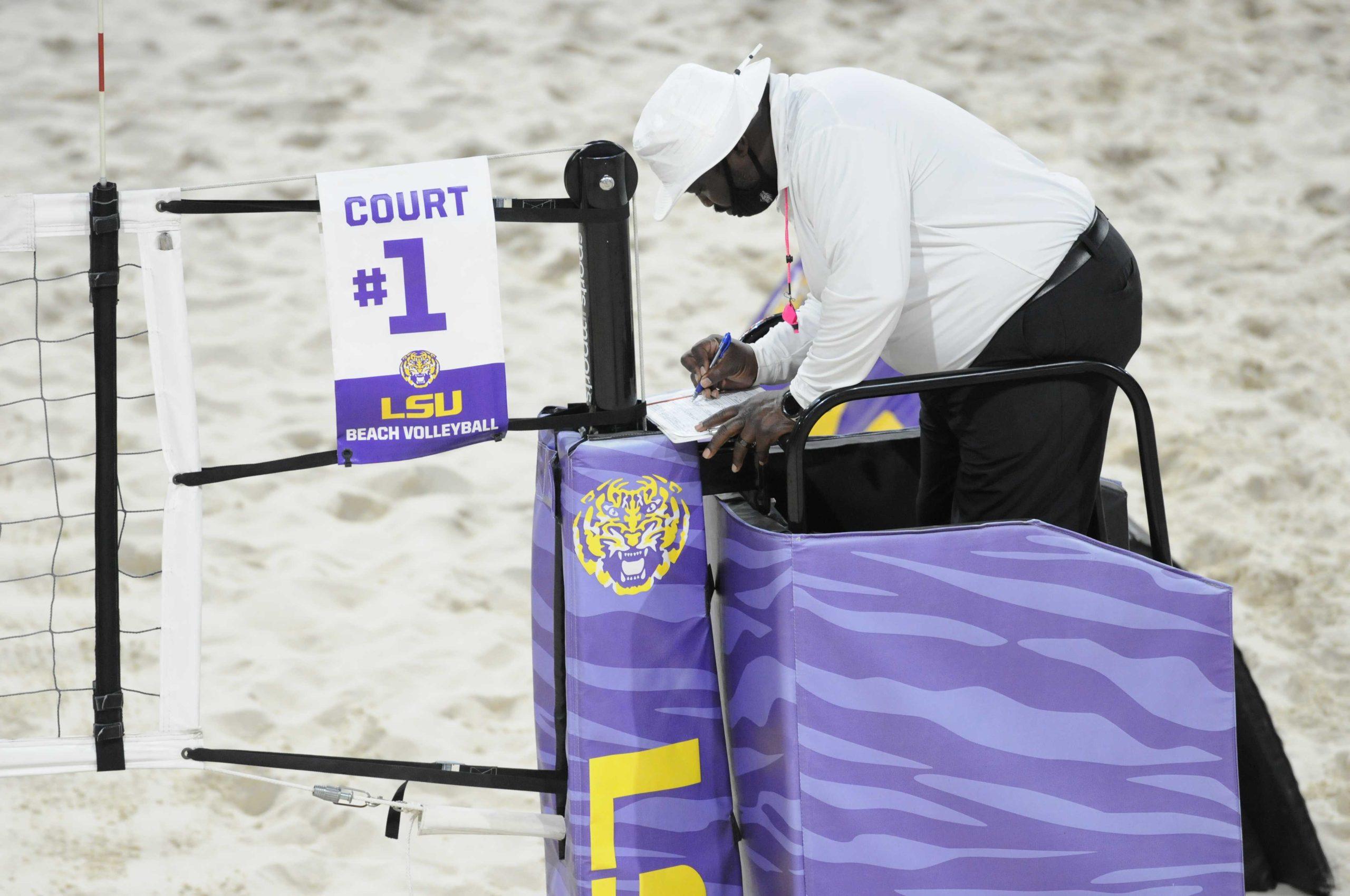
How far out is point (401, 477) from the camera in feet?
12.1

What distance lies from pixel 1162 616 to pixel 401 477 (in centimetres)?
247

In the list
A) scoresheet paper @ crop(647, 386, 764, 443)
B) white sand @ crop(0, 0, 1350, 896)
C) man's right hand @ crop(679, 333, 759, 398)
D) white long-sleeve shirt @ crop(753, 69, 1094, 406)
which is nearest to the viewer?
white long-sleeve shirt @ crop(753, 69, 1094, 406)

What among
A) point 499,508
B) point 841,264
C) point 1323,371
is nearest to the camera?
point 841,264

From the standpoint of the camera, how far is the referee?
1.66 m

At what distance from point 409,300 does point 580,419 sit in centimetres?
30

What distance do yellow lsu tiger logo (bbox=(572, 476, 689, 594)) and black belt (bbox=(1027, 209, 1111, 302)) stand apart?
→ 0.60 meters

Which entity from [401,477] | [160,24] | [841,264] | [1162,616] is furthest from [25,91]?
[1162,616]

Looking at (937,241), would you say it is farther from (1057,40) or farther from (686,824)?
(1057,40)

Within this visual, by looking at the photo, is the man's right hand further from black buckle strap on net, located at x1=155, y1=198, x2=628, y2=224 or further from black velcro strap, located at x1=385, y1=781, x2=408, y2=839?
black velcro strap, located at x1=385, y1=781, x2=408, y2=839

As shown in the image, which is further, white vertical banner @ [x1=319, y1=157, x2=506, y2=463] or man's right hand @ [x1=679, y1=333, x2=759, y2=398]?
man's right hand @ [x1=679, y1=333, x2=759, y2=398]

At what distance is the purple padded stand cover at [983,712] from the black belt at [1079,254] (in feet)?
1.20

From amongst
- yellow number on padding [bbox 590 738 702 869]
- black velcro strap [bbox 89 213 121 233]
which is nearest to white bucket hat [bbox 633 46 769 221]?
black velcro strap [bbox 89 213 121 233]

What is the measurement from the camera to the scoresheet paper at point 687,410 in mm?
1762

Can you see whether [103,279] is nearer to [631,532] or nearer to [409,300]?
[409,300]
